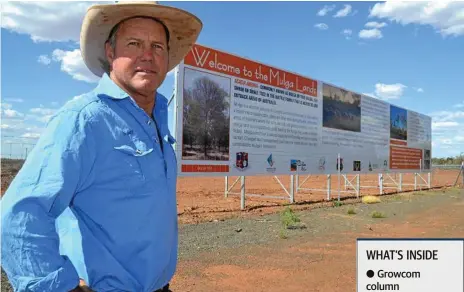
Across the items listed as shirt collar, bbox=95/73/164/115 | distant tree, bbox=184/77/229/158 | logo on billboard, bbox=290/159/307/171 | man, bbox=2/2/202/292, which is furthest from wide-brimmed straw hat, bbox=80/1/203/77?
logo on billboard, bbox=290/159/307/171

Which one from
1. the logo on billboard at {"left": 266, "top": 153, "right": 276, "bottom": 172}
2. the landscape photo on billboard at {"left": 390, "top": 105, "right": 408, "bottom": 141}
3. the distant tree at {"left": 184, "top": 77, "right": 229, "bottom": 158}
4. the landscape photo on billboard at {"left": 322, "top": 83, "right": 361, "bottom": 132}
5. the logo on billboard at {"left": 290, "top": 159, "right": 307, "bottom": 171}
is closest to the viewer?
the distant tree at {"left": 184, "top": 77, "right": 229, "bottom": 158}

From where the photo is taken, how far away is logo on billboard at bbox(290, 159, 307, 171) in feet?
41.3

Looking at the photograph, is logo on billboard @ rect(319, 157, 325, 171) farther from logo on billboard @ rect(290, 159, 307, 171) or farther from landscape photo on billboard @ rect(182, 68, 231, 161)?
landscape photo on billboard @ rect(182, 68, 231, 161)

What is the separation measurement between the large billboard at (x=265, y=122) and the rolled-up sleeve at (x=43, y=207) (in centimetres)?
749

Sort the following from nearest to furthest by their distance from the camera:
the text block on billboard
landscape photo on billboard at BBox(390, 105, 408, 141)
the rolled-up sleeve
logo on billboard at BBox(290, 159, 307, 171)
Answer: the rolled-up sleeve < the text block on billboard < logo on billboard at BBox(290, 159, 307, 171) < landscape photo on billboard at BBox(390, 105, 408, 141)

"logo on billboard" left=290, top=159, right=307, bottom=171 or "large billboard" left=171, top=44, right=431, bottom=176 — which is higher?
"large billboard" left=171, top=44, right=431, bottom=176

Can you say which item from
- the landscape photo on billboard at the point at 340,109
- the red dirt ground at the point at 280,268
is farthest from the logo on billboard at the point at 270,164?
the red dirt ground at the point at 280,268

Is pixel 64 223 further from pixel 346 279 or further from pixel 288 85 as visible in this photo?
Answer: pixel 288 85

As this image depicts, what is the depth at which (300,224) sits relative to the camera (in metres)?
9.04

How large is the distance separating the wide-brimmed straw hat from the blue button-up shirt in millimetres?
331

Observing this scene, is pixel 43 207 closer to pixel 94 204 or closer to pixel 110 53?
pixel 94 204

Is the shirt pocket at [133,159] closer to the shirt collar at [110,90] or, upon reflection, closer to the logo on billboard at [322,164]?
Result: the shirt collar at [110,90]

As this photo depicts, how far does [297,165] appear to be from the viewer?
506 inches

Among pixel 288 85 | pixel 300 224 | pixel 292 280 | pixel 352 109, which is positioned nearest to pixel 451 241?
pixel 292 280
